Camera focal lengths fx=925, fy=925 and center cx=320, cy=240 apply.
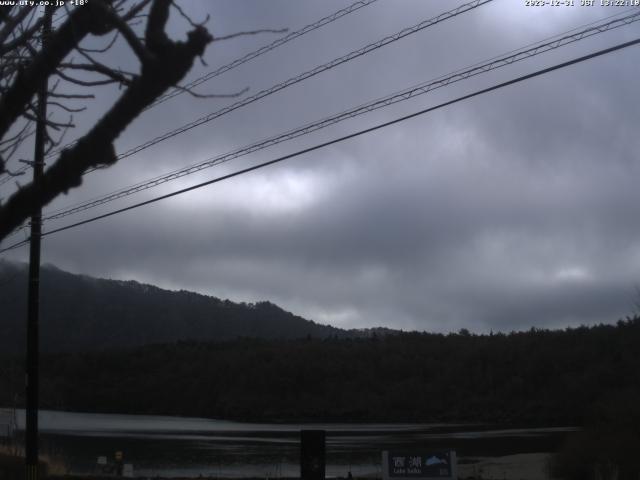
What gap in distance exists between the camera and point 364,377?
13575cm

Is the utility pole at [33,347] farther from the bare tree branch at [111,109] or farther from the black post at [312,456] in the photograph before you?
the bare tree branch at [111,109]

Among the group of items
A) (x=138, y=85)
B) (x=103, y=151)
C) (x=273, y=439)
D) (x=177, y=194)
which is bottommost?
(x=273, y=439)

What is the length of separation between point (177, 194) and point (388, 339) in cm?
14241

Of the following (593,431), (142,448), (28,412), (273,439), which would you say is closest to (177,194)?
(28,412)

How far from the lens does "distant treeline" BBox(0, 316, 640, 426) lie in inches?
4414

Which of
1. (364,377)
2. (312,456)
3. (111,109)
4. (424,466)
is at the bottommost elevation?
(424,466)

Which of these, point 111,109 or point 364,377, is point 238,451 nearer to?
point 111,109

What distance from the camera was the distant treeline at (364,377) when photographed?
112m

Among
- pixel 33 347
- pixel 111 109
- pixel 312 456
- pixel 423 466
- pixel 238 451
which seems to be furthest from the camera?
pixel 238 451

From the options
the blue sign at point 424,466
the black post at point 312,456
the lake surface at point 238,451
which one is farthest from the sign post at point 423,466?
the lake surface at point 238,451

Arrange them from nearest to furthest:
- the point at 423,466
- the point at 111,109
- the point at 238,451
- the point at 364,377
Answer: the point at 111,109
the point at 423,466
the point at 238,451
the point at 364,377

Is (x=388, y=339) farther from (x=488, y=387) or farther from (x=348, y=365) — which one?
(x=488, y=387)

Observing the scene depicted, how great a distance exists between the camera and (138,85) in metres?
5.29

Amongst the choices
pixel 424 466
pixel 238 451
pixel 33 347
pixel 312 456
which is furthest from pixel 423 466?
pixel 238 451
